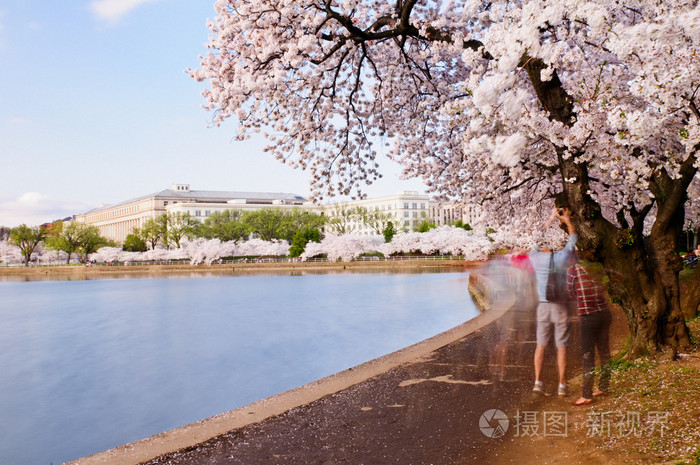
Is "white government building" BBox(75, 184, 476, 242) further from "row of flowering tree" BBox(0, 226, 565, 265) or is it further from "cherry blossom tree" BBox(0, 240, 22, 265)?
"row of flowering tree" BBox(0, 226, 565, 265)

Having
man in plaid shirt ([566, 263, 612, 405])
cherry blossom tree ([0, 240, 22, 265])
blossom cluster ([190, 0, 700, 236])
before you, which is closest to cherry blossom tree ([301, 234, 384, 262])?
blossom cluster ([190, 0, 700, 236])

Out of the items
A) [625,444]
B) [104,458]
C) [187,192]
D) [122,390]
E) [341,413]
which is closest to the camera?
[625,444]

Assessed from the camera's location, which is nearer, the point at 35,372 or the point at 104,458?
the point at 104,458

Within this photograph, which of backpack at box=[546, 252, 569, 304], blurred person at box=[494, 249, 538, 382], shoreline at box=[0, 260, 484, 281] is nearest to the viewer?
backpack at box=[546, 252, 569, 304]

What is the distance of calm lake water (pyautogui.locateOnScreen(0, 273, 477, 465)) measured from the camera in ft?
38.1

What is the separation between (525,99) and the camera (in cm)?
586

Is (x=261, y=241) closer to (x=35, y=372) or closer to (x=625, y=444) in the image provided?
(x=35, y=372)

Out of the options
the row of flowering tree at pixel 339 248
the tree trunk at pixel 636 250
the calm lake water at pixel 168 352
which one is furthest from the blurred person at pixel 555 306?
the row of flowering tree at pixel 339 248

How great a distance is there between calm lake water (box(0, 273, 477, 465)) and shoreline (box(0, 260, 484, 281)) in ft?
73.9

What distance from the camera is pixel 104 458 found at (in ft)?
17.8

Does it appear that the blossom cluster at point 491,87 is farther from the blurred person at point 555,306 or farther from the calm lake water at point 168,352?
the calm lake water at point 168,352

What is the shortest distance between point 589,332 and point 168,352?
49.8 feet

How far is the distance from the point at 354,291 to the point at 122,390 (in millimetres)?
25205

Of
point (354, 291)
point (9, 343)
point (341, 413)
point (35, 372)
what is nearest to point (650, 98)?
point (341, 413)
